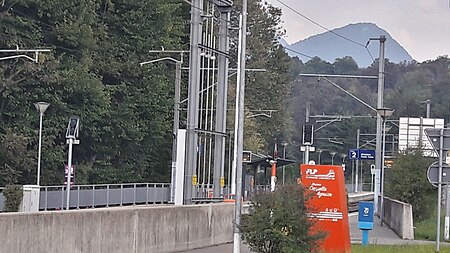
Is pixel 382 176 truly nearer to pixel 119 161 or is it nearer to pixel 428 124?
pixel 428 124

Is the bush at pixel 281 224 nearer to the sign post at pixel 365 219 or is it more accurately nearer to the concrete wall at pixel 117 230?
the concrete wall at pixel 117 230

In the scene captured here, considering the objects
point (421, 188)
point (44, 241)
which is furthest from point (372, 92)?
point (44, 241)

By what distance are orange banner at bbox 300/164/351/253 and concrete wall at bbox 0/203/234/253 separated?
3.39 metres

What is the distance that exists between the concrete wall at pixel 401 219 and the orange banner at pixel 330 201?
1235cm

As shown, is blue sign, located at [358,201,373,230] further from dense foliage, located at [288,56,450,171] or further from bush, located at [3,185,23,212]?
dense foliage, located at [288,56,450,171]

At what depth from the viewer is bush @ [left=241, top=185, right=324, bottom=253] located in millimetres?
20250

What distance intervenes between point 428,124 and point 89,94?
22779mm

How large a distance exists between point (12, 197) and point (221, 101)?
1148 centimetres

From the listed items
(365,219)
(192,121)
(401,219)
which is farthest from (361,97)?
(365,219)

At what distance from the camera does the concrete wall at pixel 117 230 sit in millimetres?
16125

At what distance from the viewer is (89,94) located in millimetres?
58312

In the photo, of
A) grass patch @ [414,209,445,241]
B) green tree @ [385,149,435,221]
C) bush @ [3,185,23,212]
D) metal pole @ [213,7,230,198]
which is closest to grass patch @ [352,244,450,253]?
grass patch @ [414,209,445,241]

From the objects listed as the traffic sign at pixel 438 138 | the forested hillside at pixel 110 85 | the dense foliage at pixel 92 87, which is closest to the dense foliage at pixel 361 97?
the forested hillside at pixel 110 85

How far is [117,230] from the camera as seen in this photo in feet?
65.3
